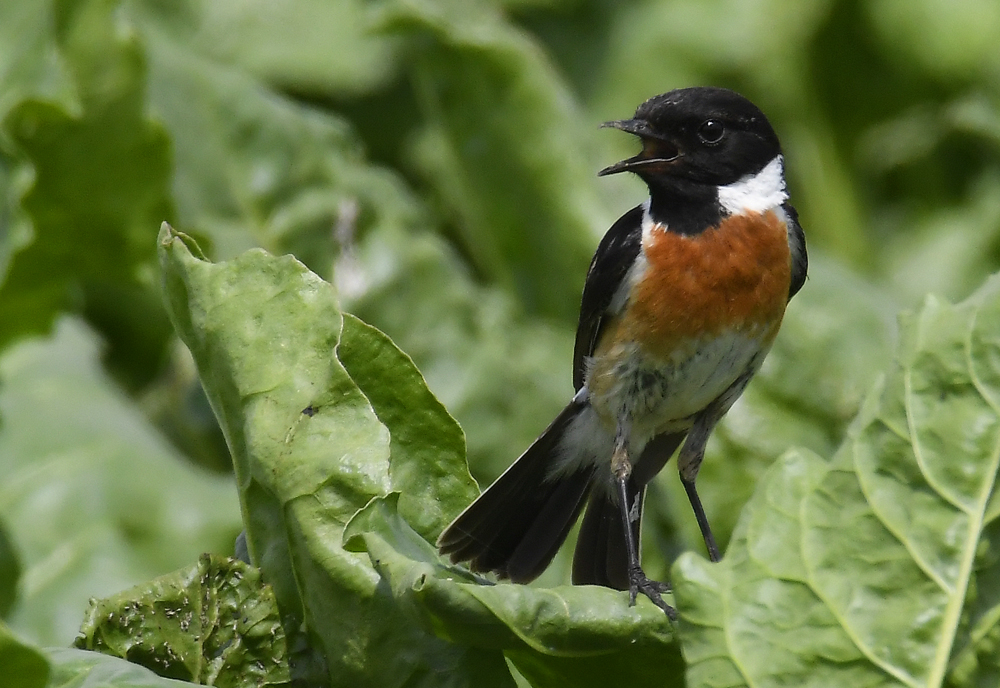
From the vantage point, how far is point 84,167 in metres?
4.49

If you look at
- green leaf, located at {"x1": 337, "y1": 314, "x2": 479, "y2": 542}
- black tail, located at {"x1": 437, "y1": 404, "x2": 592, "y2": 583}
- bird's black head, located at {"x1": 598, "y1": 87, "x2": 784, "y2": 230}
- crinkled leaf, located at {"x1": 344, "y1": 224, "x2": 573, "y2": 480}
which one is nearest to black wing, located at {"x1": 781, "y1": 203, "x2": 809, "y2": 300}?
bird's black head, located at {"x1": 598, "y1": 87, "x2": 784, "y2": 230}

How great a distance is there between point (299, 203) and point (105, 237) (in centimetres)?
85

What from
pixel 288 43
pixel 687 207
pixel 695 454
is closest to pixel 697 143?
pixel 687 207

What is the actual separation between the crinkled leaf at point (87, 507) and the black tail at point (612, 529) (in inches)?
52.4

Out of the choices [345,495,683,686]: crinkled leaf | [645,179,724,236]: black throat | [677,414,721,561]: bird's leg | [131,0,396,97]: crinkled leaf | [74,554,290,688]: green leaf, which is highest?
[131,0,396,97]: crinkled leaf

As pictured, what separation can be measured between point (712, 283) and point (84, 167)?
7.41 feet

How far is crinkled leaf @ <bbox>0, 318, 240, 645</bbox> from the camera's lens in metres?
4.18

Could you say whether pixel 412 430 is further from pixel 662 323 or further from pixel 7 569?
pixel 7 569

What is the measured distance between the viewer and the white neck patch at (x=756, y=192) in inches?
135

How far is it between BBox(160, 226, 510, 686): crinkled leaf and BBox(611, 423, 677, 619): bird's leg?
637 millimetres

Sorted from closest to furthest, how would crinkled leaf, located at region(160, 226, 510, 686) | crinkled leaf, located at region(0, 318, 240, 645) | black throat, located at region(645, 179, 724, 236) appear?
crinkled leaf, located at region(160, 226, 510, 686) → black throat, located at region(645, 179, 724, 236) → crinkled leaf, located at region(0, 318, 240, 645)

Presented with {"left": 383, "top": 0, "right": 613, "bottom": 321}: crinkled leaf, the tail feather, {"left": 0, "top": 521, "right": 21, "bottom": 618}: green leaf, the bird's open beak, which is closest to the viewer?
the bird's open beak

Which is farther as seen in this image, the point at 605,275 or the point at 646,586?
the point at 605,275

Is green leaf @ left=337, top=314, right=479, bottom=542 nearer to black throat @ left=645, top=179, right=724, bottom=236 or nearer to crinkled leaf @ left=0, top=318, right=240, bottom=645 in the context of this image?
black throat @ left=645, top=179, right=724, bottom=236
